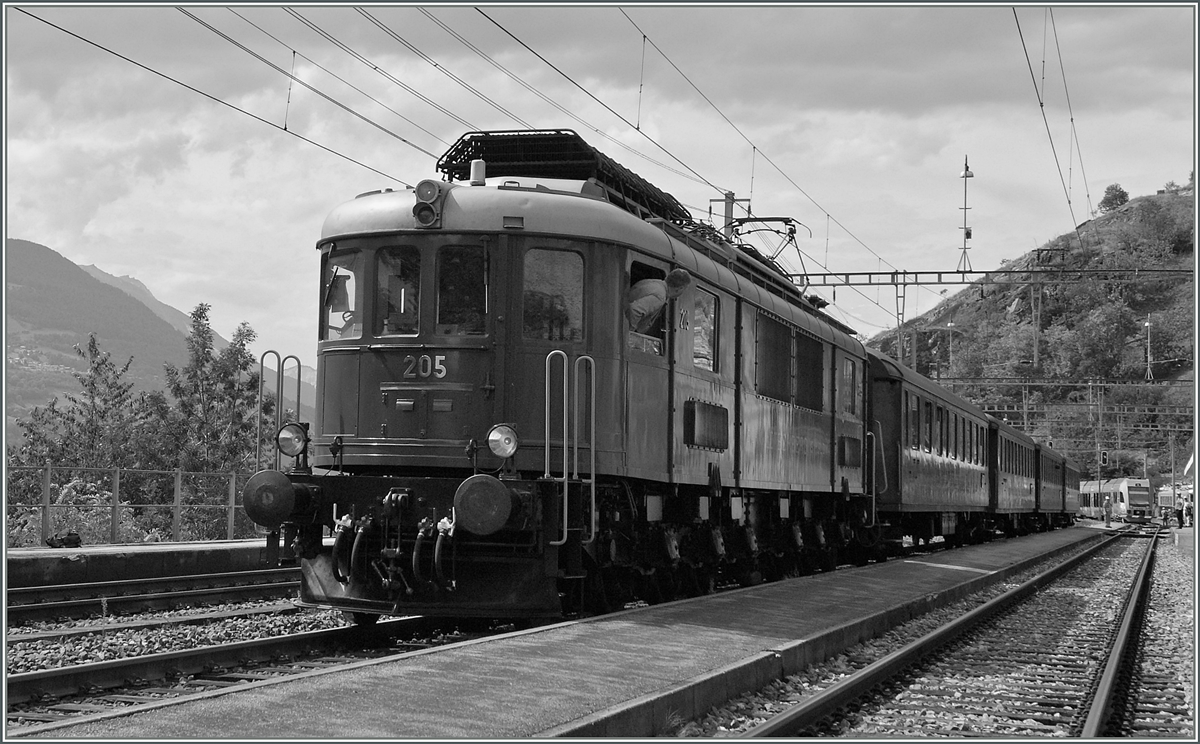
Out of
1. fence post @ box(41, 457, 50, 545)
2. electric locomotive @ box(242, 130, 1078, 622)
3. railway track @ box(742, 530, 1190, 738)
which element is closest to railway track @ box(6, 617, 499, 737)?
electric locomotive @ box(242, 130, 1078, 622)

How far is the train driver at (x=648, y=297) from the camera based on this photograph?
424 inches

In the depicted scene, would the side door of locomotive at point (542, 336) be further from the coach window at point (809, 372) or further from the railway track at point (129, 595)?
the coach window at point (809, 372)

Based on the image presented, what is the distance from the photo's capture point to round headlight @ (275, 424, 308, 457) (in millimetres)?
10664

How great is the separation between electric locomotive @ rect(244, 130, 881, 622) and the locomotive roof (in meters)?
0.02

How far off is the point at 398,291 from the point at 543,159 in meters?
2.41

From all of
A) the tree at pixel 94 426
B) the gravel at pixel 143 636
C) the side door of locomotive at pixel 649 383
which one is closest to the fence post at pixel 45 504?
the gravel at pixel 143 636

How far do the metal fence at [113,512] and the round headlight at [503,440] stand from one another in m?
4.81

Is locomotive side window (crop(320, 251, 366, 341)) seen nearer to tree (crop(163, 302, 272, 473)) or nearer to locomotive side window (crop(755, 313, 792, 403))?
locomotive side window (crop(755, 313, 792, 403))

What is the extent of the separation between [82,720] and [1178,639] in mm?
11053

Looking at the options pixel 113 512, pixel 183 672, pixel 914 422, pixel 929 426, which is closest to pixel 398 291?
pixel 183 672

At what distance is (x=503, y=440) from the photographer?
9695mm

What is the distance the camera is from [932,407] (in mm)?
25266

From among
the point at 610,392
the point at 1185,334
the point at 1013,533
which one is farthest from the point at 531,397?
the point at 1185,334

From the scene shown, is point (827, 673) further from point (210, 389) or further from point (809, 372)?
point (210, 389)
